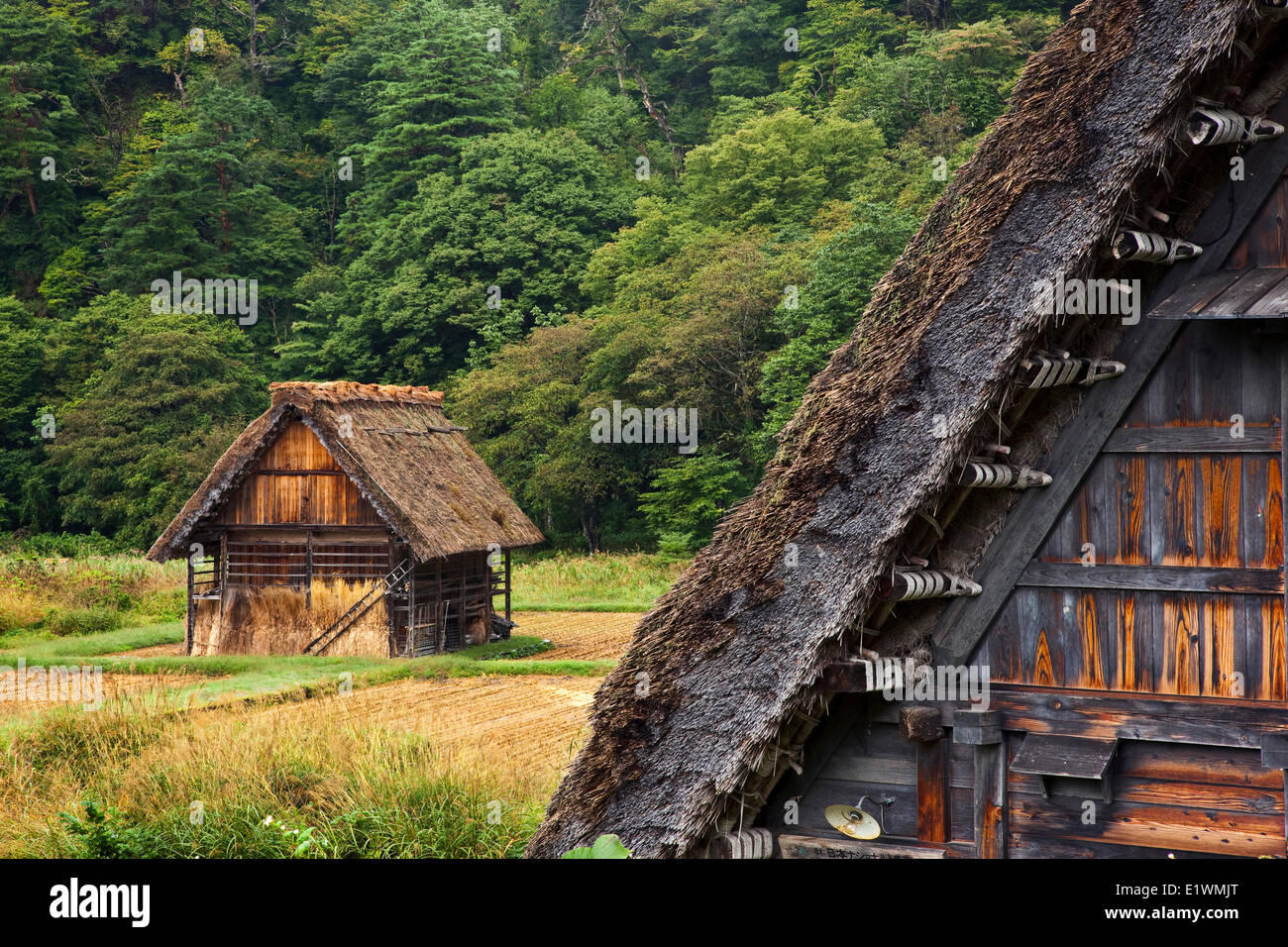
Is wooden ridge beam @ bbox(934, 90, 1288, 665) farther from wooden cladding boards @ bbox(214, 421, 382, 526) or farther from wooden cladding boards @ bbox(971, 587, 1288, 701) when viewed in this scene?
wooden cladding boards @ bbox(214, 421, 382, 526)

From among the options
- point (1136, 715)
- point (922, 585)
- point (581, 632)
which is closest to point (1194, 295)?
point (922, 585)

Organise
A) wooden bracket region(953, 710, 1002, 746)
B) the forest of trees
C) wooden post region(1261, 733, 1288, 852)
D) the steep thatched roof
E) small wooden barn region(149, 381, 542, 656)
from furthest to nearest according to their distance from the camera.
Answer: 1. the forest of trees
2. small wooden barn region(149, 381, 542, 656)
3. the steep thatched roof
4. wooden bracket region(953, 710, 1002, 746)
5. wooden post region(1261, 733, 1288, 852)

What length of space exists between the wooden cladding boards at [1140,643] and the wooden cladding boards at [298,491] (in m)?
18.4

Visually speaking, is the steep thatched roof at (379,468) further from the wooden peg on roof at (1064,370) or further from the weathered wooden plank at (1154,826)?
the wooden peg on roof at (1064,370)

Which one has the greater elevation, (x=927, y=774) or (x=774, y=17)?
(x=774, y=17)

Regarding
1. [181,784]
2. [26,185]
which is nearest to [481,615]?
[181,784]

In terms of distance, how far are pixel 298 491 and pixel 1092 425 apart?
1982 centimetres

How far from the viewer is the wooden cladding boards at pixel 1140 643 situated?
5.54 m

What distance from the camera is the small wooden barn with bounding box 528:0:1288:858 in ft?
18.3

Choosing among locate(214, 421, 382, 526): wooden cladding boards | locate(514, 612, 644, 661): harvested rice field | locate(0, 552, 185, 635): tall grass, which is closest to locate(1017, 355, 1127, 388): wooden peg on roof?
locate(514, 612, 644, 661): harvested rice field

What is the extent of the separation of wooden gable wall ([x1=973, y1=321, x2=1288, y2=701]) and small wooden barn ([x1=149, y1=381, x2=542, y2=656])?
17.5m

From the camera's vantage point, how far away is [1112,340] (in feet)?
19.5
